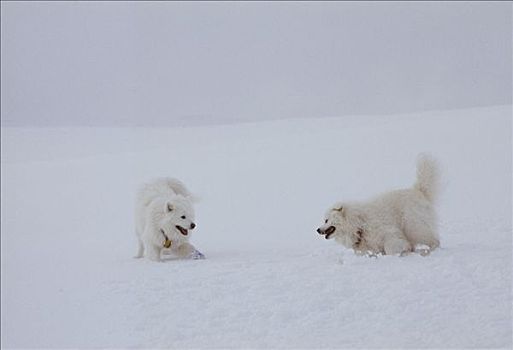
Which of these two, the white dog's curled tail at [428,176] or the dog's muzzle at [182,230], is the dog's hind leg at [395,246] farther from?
the dog's muzzle at [182,230]

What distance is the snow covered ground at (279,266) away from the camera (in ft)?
17.6

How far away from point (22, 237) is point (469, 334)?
418 inches

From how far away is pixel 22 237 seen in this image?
1370 cm

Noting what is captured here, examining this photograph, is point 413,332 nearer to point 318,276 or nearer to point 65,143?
point 318,276

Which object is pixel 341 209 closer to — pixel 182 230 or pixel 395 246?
pixel 395 246

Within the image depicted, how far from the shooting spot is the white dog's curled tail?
8445 mm

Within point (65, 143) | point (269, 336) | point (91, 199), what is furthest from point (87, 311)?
point (65, 143)

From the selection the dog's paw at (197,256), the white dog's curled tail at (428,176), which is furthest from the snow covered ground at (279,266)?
the white dog's curled tail at (428,176)

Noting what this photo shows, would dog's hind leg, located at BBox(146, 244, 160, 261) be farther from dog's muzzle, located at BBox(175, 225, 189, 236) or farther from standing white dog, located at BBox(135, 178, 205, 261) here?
dog's muzzle, located at BBox(175, 225, 189, 236)

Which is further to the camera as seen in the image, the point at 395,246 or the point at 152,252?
the point at 152,252

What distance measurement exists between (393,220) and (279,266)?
5.39ft

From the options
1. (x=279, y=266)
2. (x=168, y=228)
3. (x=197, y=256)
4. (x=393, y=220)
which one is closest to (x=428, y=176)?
(x=393, y=220)

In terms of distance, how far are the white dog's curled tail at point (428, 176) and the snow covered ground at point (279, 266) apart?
561mm

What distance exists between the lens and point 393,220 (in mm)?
8172
